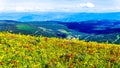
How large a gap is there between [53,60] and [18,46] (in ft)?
11.1

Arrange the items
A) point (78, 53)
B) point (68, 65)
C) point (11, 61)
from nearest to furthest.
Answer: point (11, 61)
point (68, 65)
point (78, 53)

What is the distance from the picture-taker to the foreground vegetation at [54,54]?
1955 cm

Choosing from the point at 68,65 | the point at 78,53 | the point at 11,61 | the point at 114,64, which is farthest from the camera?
the point at 78,53

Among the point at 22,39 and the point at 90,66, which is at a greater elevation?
the point at 22,39

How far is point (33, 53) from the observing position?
21.7 meters

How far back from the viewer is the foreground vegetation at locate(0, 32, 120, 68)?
1955cm

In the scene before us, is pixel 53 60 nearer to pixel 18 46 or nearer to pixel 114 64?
pixel 18 46

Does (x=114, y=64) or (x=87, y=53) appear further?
(x=87, y=53)

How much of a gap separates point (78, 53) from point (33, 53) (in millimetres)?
4122

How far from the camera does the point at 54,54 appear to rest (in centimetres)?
2231

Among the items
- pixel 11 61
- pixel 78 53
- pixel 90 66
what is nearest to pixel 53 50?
pixel 78 53

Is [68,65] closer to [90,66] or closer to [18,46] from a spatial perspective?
[90,66]

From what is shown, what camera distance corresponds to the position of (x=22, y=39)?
990 inches

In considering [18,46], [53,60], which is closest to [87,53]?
[53,60]
